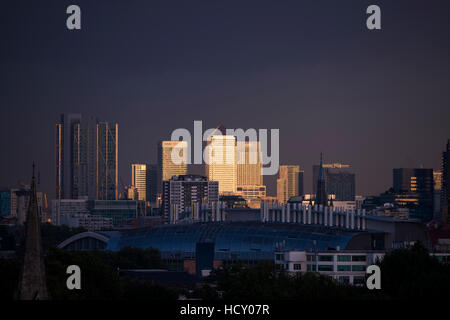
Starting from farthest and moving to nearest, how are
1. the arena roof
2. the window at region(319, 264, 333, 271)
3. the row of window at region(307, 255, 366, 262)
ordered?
the arena roof < the row of window at region(307, 255, 366, 262) < the window at region(319, 264, 333, 271)

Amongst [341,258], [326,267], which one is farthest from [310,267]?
[341,258]

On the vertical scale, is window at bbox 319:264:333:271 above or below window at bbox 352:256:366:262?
below

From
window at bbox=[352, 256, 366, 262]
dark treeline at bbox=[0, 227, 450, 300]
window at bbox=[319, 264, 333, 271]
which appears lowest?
window at bbox=[319, 264, 333, 271]

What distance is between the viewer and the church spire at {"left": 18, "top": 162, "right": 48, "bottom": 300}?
5688 cm

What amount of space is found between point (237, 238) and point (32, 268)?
111992 millimetres

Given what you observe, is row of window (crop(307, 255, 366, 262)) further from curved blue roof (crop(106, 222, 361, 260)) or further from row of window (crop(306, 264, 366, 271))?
curved blue roof (crop(106, 222, 361, 260))

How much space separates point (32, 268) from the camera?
57.3 meters

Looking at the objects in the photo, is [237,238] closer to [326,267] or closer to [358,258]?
[326,267]

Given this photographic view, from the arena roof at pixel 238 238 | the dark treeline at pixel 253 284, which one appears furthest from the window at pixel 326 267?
the dark treeline at pixel 253 284

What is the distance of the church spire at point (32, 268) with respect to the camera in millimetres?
56875

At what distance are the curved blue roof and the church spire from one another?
9111 cm

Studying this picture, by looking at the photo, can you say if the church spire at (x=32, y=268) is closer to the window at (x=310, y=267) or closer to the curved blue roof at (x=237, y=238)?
the window at (x=310, y=267)

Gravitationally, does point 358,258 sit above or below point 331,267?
above

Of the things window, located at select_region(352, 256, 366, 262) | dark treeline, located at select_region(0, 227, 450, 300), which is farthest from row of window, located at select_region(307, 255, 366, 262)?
dark treeline, located at select_region(0, 227, 450, 300)
